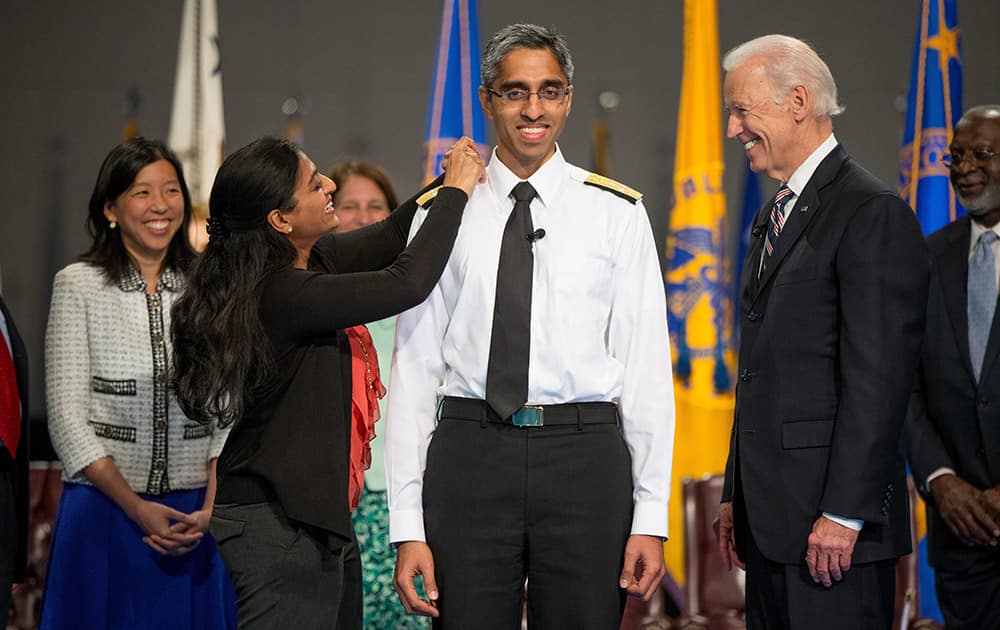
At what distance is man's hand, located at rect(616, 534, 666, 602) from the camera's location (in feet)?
6.51

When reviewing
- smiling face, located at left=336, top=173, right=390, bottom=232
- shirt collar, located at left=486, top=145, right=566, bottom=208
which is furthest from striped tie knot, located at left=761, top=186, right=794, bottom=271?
smiling face, located at left=336, top=173, right=390, bottom=232

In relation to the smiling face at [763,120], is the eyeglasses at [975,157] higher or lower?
higher

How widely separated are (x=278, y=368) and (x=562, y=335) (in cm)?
56

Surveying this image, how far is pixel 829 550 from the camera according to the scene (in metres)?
2.00

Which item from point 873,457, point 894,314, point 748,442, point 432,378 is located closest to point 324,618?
point 432,378

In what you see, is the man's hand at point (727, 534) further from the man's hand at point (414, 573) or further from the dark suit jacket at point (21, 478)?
the dark suit jacket at point (21, 478)

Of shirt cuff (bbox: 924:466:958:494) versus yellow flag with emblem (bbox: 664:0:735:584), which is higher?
yellow flag with emblem (bbox: 664:0:735:584)

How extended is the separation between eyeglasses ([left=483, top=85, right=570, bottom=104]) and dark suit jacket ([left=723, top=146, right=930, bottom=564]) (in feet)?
1.76

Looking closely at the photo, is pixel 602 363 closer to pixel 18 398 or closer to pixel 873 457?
pixel 873 457

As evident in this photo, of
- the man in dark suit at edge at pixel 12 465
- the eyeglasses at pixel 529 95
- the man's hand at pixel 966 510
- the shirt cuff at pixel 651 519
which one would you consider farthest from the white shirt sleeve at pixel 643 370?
the man in dark suit at edge at pixel 12 465

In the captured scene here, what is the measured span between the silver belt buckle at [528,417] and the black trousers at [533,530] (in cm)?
1

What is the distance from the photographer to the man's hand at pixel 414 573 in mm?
1985

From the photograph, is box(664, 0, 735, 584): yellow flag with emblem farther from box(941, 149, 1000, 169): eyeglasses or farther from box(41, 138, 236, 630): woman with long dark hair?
box(41, 138, 236, 630): woman with long dark hair

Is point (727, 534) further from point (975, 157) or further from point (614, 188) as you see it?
point (975, 157)
